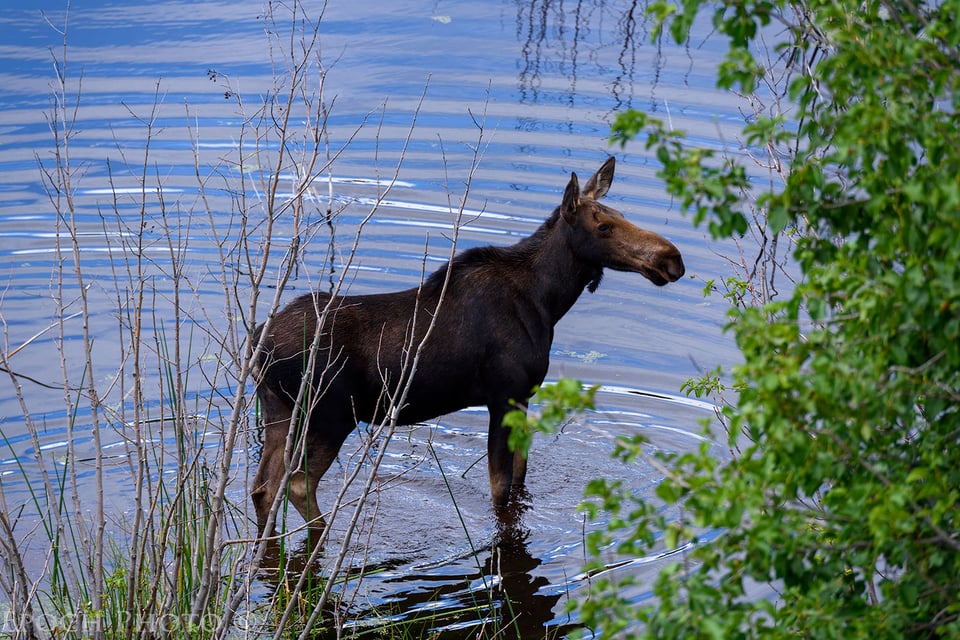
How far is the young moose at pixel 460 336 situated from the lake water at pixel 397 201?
1.37 feet

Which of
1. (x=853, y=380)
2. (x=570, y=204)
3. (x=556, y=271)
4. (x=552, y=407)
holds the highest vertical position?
(x=853, y=380)

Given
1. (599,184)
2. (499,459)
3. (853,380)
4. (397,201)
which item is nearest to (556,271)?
(599,184)

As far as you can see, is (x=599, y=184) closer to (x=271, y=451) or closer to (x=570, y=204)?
(x=570, y=204)

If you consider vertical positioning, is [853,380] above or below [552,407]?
above

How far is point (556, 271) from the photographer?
7.44m

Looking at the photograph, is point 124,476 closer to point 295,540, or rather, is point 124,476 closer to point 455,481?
point 295,540

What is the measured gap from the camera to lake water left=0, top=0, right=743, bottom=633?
7.25 meters

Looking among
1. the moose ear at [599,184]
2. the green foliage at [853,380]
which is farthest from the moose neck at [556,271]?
the green foliage at [853,380]

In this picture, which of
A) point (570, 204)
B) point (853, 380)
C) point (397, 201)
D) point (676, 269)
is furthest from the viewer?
point (397, 201)

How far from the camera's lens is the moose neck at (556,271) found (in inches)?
293

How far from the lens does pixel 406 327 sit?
6.95 metres

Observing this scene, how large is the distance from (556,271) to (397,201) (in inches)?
182

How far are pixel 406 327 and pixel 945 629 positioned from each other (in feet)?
13.2

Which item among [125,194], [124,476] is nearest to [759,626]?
[124,476]
